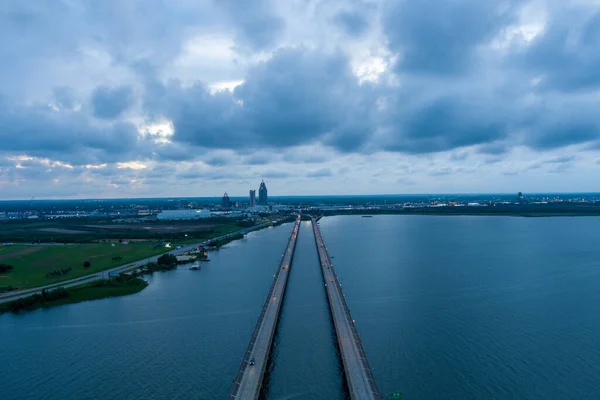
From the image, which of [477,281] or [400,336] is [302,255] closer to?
[477,281]

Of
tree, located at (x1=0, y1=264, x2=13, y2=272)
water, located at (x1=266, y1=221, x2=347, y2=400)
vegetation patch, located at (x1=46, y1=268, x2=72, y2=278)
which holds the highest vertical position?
tree, located at (x1=0, y1=264, x2=13, y2=272)

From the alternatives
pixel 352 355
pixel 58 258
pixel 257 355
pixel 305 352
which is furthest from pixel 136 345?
pixel 58 258

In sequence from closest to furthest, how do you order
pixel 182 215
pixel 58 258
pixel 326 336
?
pixel 326 336 < pixel 58 258 < pixel 182 215

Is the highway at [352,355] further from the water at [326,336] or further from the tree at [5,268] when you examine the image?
the tree at [5,268]

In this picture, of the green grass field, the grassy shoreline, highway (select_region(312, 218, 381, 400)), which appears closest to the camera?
highway (select_region(312, 218, 381, 400))

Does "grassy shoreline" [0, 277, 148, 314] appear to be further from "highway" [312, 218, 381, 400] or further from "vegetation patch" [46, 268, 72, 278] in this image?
"highway" [312, 218, 381, 400]

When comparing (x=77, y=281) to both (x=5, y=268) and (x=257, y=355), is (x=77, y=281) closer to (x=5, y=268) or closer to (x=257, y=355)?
(x=5, y=268)

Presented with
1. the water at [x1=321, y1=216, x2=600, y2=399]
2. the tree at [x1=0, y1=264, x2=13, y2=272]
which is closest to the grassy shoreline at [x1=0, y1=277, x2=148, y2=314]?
the tree at [x1=0, y1=264, x2=13, y2=272]
